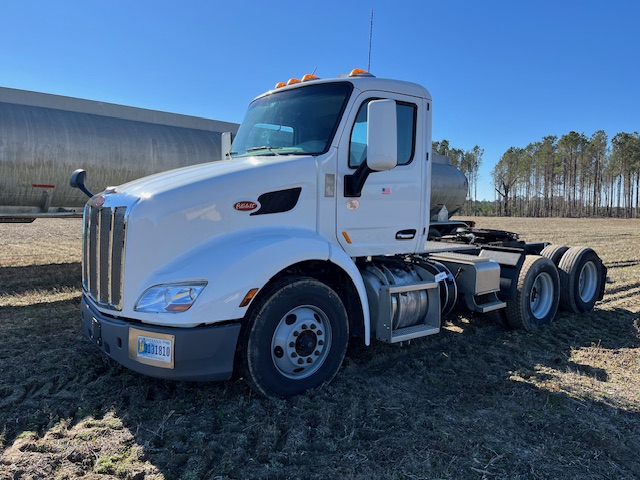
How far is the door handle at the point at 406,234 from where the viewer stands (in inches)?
202

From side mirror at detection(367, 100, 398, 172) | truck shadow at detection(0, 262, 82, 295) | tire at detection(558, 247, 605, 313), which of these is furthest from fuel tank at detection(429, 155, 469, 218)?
side mirror at detection(367, 100, 398, 172)

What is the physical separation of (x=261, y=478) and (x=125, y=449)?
99cm

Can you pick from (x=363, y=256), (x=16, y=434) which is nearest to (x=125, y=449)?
(x=16, y=434)

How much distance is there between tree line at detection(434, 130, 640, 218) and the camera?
66.8 m

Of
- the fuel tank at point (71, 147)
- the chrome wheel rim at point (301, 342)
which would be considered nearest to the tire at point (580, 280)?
the chrome wheel rim at point (301, 342)

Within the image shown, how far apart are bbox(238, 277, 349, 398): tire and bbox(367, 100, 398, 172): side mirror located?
121 centimetres

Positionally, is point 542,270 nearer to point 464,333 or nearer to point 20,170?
point 464,333

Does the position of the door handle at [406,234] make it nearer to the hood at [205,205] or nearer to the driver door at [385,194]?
the driver door at [385,194]

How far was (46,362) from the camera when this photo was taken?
4.79 meters

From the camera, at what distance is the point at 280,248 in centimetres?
385

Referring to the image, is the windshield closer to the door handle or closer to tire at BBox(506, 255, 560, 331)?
the door handle

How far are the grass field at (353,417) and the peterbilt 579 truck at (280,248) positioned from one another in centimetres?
40

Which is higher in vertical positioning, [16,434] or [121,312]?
[121,312]

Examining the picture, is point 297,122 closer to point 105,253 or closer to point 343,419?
point 105,253
